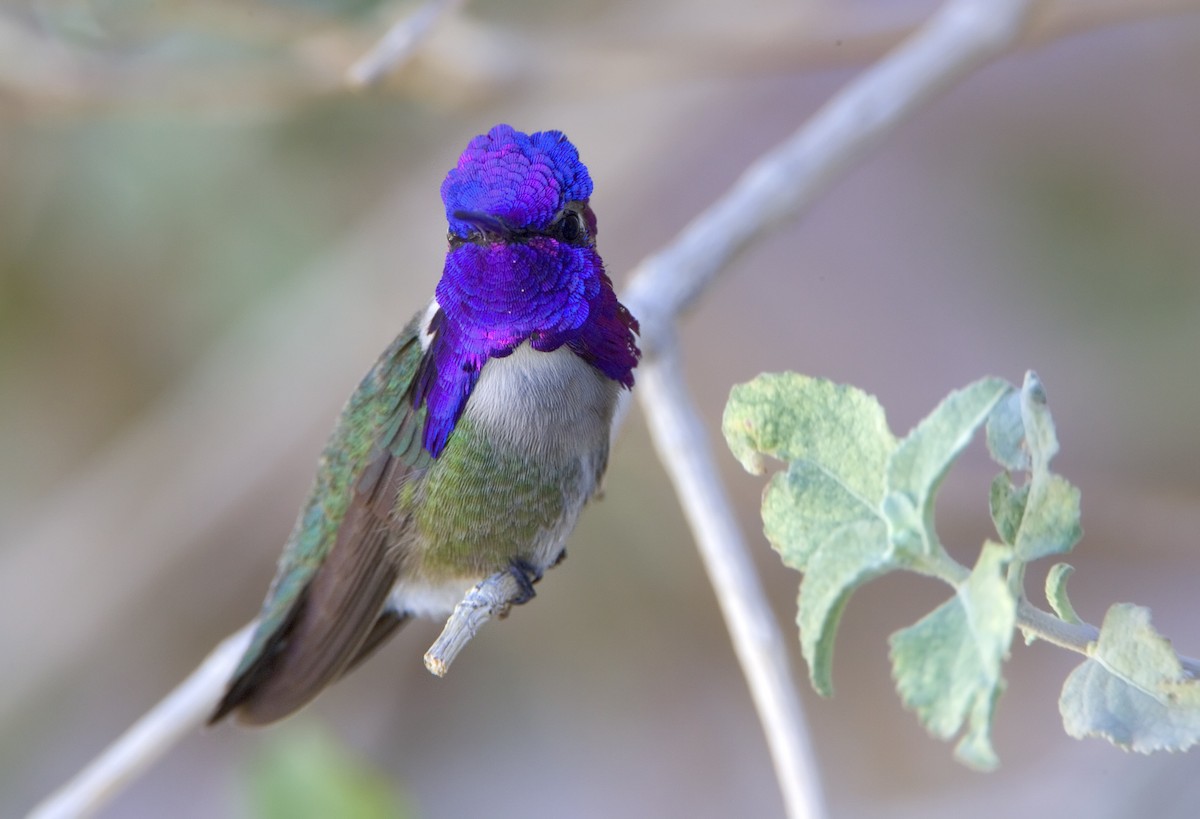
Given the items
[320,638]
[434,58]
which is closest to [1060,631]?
[320,638]

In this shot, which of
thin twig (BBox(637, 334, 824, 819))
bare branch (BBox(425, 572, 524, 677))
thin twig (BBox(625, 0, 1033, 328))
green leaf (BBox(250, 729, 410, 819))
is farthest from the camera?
green leaf (BBox(250, 729, 410, 819))

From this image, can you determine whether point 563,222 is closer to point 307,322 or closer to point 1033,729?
point 307,322

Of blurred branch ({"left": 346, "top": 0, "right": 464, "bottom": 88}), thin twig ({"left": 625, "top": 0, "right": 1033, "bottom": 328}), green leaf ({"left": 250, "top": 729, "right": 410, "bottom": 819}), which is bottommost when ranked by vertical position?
green leaf ({"left": 250, "top": 729, "right": 410, "bottom": 819})

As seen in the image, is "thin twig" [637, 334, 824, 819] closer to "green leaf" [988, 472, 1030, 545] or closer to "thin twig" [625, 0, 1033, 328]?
"thin twig" [625, 0, 1033, 328]

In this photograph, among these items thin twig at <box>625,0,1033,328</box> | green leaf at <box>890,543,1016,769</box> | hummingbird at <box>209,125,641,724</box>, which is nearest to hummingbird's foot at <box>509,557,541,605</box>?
hummingbird at <box>209,125,641,724</box>

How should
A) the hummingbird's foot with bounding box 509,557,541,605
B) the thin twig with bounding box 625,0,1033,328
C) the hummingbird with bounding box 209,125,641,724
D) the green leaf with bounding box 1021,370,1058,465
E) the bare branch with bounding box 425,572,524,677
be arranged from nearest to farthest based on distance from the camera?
1. the green leaf with bounding box 1021,370,1058,465
2. the bare branch with bounding box 425,572,524,677
3. the hummingbird with bounding box 209,125,641,724
4. the hummingbird's foot with bounding box 509,557,541,605
5. the thin twig with bounding box 625,0,1033,328

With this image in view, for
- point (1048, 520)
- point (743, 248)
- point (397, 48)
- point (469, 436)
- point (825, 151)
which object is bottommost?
point (1048, 520)

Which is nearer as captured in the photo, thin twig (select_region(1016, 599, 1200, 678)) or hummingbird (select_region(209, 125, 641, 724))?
thin twig (select_region(1016, 599, 1200, 678))

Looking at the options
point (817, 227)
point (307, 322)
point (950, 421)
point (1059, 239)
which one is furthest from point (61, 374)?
point (950, 421)

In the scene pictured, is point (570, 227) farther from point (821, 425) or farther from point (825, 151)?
point (825, 151)
